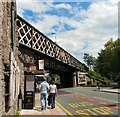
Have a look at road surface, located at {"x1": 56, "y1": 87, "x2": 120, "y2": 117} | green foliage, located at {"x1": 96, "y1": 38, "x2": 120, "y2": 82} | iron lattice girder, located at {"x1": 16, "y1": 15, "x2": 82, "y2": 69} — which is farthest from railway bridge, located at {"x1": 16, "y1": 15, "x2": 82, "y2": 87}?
green foliage, located at {"x1": 96, "y1": 38, "x2": 120, "y2": 82}

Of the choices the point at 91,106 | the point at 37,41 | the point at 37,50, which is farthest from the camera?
the point at 37,41

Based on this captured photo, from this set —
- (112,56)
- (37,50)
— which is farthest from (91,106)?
(112,56)

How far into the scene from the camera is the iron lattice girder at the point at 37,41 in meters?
38.1

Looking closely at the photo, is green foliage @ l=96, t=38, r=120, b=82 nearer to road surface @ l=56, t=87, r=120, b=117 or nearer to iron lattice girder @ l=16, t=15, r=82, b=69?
iron lattice girder @ l=16, t=15, r=82, b=69

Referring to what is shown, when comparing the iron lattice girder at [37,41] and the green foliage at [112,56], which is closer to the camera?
the iron lattice girder at [37,41]

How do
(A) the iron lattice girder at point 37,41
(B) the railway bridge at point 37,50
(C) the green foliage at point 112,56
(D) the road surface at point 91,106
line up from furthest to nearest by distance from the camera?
(C) the green foliage at point 112,56
(A) the iron lattice girder at point 37,41
(B) the railway bridge at point 37,50
(D) the road surface at point 91,106

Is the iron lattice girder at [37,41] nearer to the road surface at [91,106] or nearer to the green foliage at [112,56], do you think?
the green foliage at [112,56]

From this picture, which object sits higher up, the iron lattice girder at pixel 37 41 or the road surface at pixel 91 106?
the iron lattice girder at pixel 37 41

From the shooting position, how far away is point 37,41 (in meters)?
48.2

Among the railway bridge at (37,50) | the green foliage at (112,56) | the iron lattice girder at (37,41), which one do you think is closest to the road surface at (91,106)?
the railway bridge at (37,50)

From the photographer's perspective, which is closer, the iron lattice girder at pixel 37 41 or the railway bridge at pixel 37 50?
the railway bridge at pixel 37 50

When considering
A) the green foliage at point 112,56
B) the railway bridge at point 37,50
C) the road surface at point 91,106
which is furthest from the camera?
the green foliage at point 112,56

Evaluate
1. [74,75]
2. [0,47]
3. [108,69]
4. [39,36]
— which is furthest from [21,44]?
[74,75]

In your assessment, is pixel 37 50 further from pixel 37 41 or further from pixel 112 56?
pixel 112 56
